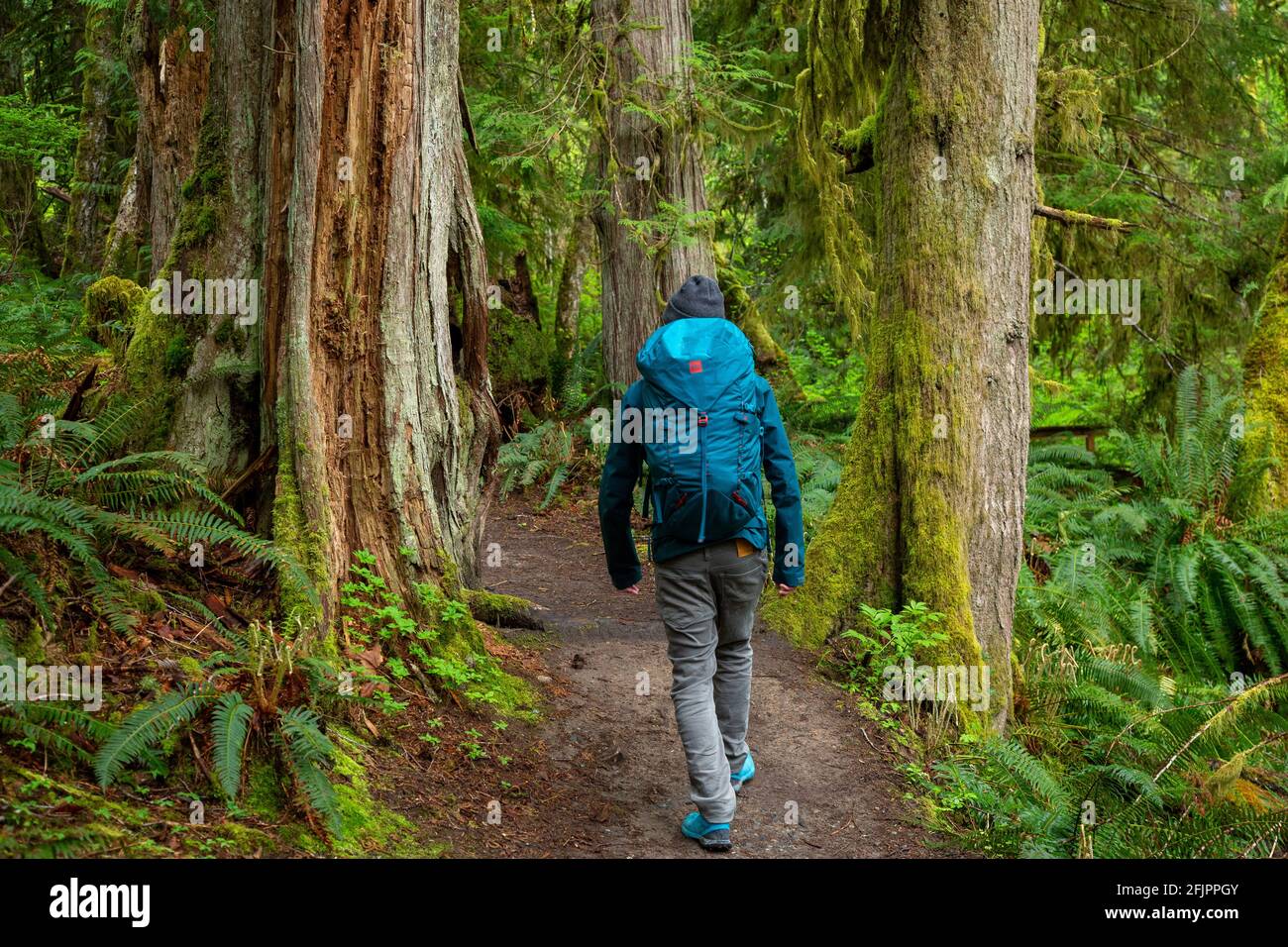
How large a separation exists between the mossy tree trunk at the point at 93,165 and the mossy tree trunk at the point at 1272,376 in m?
13.0

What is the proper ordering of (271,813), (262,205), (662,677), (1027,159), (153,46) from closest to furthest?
(271,813)
(262,205)
(662,677)
(1027,159)
(153,46)

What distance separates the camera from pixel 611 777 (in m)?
→ 5.19

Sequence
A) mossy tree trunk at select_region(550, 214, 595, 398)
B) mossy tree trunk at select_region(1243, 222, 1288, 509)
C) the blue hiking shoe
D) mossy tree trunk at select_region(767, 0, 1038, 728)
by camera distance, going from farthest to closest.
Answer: mossy tree trunk at select_region(550, 214, 595, 398), mossy tree trunk at select_region(1243, 222, 1288, 509), mossy tree trunk at select_region(767, 0, 1038, 728), the blue hiking shoe

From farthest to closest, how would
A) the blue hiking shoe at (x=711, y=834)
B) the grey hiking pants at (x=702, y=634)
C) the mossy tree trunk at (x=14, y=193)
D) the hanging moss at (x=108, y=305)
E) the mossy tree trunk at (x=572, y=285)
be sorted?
the mossy tree trunk at (x=572, y=285) → the mossy tree trunk at (x=14, y=193) → the hanging moss at (x=108, y=305) → the blue hiking shoe at (x=711, y=834) → the grey hiking pants at (x=702, y=634)

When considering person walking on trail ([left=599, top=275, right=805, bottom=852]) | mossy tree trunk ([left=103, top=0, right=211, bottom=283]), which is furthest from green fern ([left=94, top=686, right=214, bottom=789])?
mossy tree trunk ([left=103, top=0, right=211, bottom=283])

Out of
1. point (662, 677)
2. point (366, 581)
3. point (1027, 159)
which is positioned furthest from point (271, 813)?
point (1027, 159)

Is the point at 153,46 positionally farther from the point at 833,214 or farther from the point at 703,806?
the point at 703,806

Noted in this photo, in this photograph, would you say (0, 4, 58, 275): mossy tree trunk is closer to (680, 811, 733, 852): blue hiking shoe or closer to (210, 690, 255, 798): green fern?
(210, 690, 255, 798): green fern

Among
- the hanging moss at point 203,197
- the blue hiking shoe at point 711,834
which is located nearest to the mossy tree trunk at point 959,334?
the blue hiking shoe at point 711,834

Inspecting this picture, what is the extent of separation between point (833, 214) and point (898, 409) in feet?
11.8

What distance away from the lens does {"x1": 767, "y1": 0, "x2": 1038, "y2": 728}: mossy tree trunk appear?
674 cm

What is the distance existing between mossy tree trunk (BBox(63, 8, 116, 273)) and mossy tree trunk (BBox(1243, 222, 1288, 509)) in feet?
42.5

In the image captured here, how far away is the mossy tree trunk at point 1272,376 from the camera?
32.6ft

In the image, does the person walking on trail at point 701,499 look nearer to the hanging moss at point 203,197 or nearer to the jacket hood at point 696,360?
the jacket hood at point 696,360
